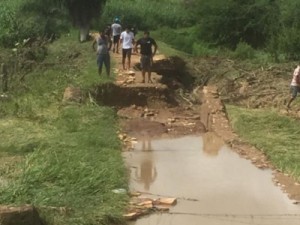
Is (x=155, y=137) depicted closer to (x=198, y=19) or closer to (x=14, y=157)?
(x=14, y=157)

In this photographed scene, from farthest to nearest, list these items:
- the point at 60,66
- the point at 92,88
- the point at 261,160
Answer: the point at 60,66 → the point at 92,88 → the point at 261,160

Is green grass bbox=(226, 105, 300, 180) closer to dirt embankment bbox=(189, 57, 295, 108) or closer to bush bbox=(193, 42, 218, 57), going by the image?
dirt embankment bbox=(189, 57, 295, 108)

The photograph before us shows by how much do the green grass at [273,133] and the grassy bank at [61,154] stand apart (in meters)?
2.93

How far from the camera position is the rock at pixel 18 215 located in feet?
27.1

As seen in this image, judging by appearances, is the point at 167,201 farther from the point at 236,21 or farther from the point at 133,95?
the point at 236,21

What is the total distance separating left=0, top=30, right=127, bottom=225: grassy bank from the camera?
30.3ft

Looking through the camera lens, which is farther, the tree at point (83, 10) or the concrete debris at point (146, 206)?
the tree at point (83, 10)

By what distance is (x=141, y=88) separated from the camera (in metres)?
17.9

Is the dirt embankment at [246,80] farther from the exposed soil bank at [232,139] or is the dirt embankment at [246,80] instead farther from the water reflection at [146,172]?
the water reflection at [146,172]

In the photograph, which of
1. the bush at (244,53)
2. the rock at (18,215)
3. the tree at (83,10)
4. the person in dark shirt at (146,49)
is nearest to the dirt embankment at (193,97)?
the person in dark shirt at (146,49)

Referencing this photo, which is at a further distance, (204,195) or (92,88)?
(92,88)

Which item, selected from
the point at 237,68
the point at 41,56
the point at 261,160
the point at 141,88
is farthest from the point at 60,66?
the point at 261,160

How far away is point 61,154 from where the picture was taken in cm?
1136

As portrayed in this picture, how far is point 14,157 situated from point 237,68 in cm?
1309
